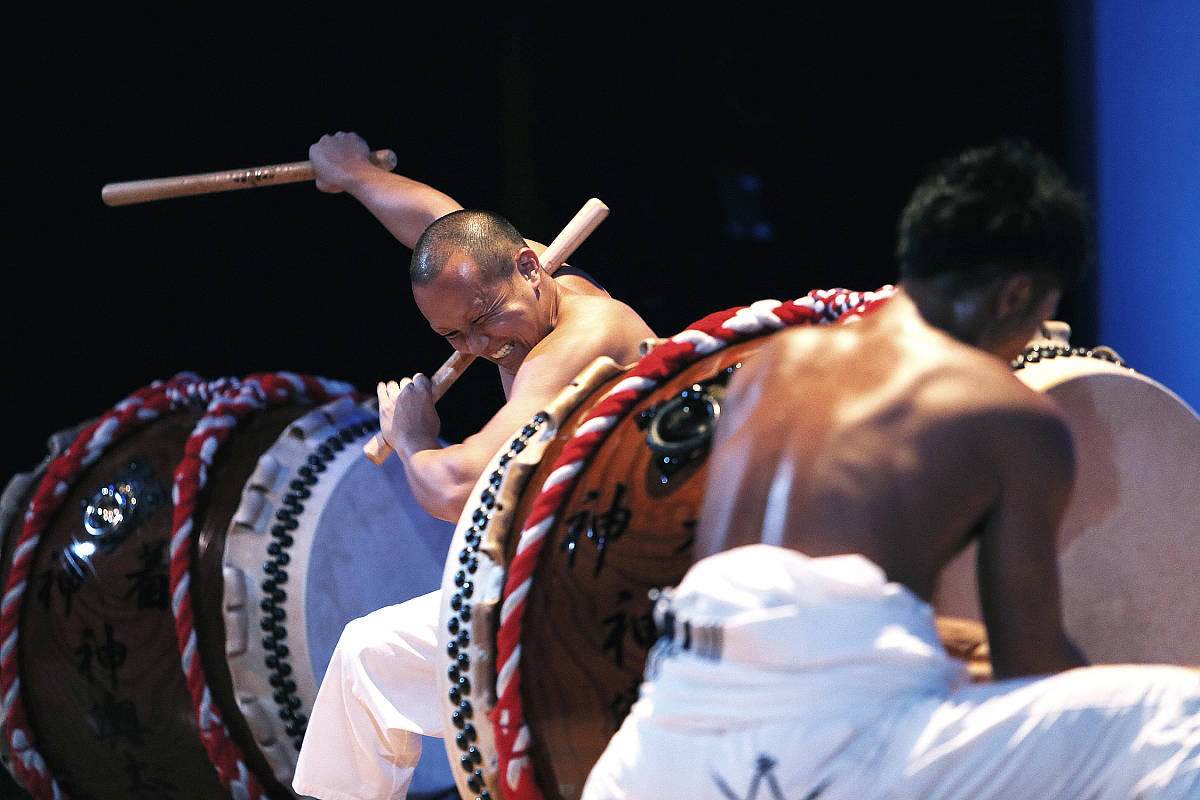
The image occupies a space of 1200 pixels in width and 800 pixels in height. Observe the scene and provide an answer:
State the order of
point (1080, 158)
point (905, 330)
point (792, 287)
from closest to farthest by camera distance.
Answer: point (905, 330) < point (1080, 158) < point (792, 287)

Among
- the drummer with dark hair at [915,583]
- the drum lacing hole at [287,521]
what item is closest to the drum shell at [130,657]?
the drum lacing hole at [287,521]

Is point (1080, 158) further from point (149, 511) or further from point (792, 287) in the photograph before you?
point (149, 511)

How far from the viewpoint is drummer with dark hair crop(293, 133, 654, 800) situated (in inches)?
81.5

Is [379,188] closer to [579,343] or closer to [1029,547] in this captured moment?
[579,343]

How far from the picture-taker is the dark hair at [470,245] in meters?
2.30

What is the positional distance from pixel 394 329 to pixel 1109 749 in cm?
291

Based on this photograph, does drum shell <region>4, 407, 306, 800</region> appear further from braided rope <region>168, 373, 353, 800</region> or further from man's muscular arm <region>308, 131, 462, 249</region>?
man's muscular arm <region>308, 131, 462, 249</region>

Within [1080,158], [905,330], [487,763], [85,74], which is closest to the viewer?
[905,330]

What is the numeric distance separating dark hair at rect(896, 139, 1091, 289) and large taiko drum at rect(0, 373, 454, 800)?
149cm

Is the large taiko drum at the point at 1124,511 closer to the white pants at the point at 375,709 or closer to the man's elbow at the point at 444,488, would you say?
the man's elbow at the point at 444,488

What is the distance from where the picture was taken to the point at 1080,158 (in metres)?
3.10

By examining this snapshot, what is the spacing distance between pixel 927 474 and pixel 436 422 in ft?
3.88

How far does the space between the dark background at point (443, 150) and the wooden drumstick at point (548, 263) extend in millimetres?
979

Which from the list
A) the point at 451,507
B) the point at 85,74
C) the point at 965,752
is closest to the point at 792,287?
the point at 451,507
